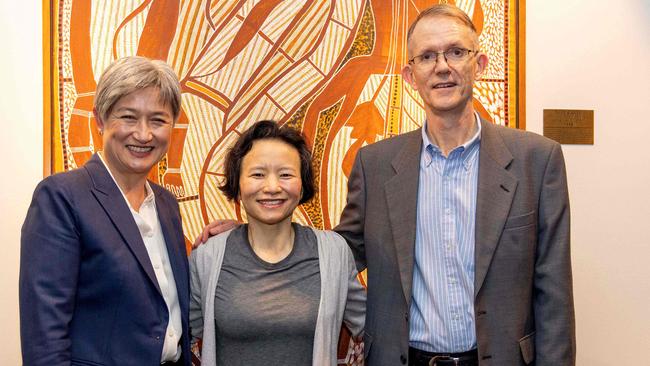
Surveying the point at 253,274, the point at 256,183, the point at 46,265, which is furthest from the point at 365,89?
the point at 46,265

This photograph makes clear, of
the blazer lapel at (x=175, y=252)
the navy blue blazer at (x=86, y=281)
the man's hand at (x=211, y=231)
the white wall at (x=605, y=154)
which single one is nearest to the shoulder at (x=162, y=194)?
the blazer lapel at (x=175, y=252)

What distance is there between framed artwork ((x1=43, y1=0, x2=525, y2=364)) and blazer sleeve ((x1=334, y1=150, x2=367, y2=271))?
1.64 ft

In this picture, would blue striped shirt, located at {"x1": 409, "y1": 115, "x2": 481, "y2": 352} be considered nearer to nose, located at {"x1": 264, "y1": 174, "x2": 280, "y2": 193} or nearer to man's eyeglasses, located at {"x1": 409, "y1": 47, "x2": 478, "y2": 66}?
man's eyeglasses, located at {"x1": 409, "y1": 47, "x2": 478, "y2": 66}

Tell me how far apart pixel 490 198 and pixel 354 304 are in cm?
55

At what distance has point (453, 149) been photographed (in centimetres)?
179

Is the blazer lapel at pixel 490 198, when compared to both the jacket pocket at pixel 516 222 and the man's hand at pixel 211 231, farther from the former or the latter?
the man's hand at pixel 211 231

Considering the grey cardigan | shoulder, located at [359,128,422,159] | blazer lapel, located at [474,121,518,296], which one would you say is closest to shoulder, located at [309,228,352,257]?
the grey cardigan

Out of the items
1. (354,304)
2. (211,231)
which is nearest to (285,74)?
(211,231)

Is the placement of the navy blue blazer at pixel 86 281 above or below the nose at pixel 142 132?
below

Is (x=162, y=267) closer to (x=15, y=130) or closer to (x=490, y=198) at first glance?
(x=490, y=198)

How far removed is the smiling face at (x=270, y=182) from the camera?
1.73 m

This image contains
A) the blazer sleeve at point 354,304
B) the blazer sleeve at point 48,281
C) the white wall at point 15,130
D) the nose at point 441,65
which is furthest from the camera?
the white wall at point 15,130

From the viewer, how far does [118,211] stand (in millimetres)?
1547

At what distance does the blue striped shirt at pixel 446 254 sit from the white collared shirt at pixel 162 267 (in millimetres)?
693
